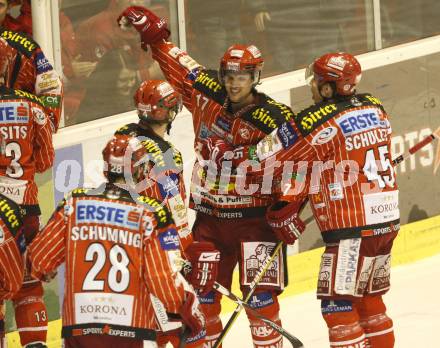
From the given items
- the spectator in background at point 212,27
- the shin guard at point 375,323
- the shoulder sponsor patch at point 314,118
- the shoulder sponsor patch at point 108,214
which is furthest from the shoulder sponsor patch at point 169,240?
the spectator in background at point 212,27

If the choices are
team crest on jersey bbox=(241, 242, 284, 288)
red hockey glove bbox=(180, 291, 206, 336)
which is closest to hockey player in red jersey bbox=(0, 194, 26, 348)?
red hockey glove bbox=(180, 291, 206, 336)

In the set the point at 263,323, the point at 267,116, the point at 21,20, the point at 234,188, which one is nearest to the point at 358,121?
the point at 267,116

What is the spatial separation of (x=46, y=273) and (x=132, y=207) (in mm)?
489

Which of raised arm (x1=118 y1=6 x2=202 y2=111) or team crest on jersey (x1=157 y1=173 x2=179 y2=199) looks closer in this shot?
team crest on jersey (x1=157 y1=173 x2=179 y2=199)

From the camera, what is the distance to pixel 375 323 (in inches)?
286

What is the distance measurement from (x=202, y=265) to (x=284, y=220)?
3.14 ft

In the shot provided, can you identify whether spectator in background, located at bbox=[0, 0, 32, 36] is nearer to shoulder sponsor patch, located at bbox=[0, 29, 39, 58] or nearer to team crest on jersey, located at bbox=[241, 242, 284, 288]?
shoulder sponsor patch, located at bbox=[0, 29, 39, 58]

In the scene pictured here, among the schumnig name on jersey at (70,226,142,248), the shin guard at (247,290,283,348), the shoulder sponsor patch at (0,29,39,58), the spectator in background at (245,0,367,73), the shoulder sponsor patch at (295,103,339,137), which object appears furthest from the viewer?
the spectator in background at (245,0,367,73)

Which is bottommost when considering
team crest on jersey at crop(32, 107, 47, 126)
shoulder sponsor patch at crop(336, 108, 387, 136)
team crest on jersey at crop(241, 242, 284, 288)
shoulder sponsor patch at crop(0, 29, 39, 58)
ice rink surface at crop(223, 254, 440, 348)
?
ice rink surface at crop(223, 254, 440, 348)

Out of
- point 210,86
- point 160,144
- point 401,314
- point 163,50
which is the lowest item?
point 401,314

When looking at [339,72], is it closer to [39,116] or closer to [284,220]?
[284,220]

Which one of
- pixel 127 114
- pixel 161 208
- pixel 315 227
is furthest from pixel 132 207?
pixel 315 227

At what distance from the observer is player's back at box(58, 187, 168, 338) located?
Answer: 5812mm

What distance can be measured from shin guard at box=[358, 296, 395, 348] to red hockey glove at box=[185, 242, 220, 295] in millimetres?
1248
